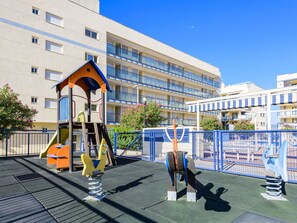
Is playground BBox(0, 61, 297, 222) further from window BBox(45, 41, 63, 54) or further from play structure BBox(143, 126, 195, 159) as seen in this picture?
window BBox(45, 41, 63, 54)

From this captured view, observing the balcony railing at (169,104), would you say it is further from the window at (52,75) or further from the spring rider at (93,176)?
the spring rider at (93,176)

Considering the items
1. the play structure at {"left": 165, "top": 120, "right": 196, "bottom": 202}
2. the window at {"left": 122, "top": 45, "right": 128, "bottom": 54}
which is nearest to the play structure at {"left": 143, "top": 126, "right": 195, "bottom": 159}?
the play structure at {"left": 165, "top": 120, "right": 196, "bottom": 202}

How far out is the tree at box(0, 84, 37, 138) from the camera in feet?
38.9

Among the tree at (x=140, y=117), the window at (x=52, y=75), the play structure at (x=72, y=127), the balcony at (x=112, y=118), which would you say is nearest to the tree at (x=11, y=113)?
the play structure at (x=72, y=127)

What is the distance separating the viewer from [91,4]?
25781 millimetres

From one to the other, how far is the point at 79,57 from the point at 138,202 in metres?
21.9

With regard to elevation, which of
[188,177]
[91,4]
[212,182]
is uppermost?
[91,4]

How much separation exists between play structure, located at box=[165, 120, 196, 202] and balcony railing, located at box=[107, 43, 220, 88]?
24187 millimetres

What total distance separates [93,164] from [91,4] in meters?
26.7

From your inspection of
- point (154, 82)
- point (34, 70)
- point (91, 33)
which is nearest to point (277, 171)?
point (34, 70)

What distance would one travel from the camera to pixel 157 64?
32.5 m

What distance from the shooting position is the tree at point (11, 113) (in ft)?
38.9

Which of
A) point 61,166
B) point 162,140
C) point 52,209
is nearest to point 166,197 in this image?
point 52,209

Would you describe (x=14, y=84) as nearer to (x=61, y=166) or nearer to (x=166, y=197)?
(x=61, y=166)
